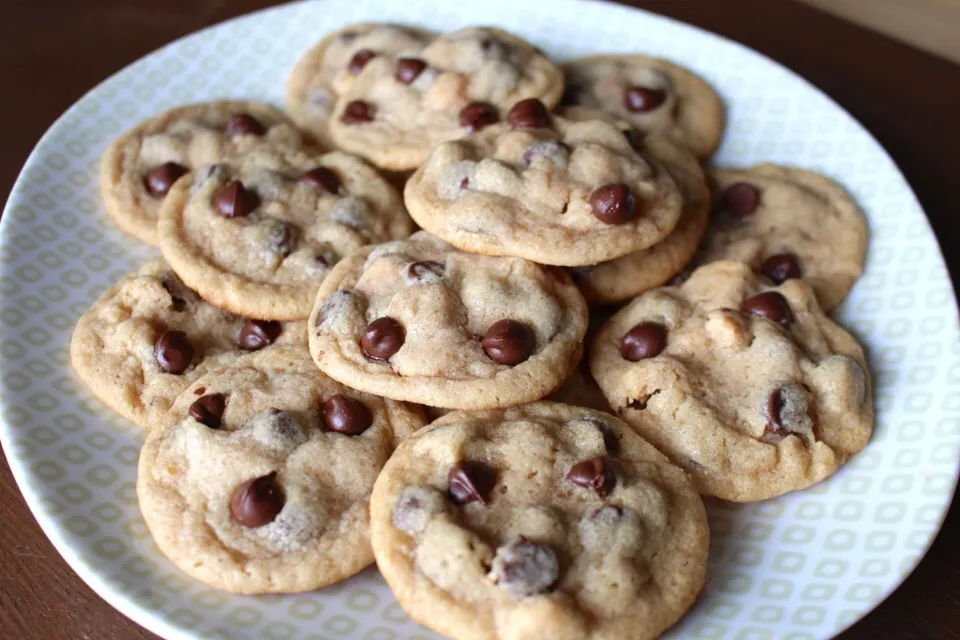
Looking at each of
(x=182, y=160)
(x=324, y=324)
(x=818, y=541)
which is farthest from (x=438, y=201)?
(x=818, y=541)

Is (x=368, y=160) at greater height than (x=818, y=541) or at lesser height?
greater

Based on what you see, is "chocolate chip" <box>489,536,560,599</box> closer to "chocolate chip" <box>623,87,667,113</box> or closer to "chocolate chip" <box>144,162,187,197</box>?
"chocolate chip" <box>144,162,187,197</box>

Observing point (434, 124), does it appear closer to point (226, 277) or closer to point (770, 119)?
point (226, 277)

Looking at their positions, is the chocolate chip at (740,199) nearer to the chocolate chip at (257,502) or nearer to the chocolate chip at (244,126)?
the chocolate chip at (244,126)

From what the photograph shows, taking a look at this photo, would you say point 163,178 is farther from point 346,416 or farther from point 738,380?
point 738,380

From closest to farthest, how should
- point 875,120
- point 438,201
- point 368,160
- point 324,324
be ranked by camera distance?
point 324,324
point 438,201
point 368,160
point 875,120

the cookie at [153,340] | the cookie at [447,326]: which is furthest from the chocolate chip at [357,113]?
the cookie at [153,340]

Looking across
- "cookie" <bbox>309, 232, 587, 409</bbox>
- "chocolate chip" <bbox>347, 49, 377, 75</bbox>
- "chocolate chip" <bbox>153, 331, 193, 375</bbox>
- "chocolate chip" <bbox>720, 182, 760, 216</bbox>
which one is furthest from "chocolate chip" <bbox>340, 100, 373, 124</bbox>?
"chocolate chip" <bbox>720, 182, 760, 216</bbox>
